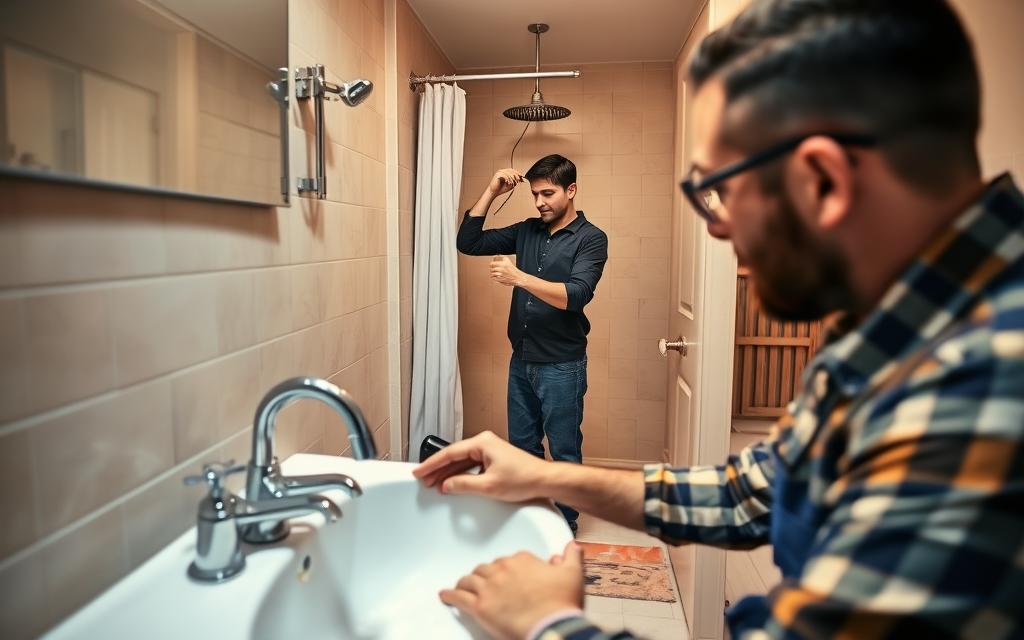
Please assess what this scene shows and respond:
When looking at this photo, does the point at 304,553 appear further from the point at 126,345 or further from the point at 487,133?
the point at 487,133

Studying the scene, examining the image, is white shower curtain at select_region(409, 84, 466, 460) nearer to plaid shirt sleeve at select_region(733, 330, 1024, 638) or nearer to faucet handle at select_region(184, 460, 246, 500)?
faucet handle at select_region(184, 460, 246, 500)

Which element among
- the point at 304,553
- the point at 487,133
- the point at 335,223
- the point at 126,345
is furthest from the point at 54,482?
the point at 487,133

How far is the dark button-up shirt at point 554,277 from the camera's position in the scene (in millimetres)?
2387

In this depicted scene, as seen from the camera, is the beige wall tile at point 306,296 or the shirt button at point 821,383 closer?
the shirt button at point 821,383

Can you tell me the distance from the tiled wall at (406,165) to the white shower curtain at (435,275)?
27 millimetres

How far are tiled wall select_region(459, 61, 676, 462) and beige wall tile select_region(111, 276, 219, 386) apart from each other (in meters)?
2.31

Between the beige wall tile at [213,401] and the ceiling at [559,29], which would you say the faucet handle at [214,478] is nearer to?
the beige wall tile at [213,401]

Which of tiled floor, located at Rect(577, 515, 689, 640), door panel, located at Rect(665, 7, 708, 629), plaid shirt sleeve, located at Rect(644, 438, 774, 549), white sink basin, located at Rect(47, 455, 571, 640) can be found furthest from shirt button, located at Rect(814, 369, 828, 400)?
tiled floor, located at Rect(577, 515, 689, 640)

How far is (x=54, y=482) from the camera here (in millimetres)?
659

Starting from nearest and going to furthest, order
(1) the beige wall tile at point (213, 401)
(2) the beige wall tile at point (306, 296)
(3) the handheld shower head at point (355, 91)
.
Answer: (1) the beige wall tile at point (213, 401), (2) the beige wall tile at point (306, 296), (3) the handheld shower head at point (355, 91)

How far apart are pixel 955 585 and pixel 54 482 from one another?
812 millimetres

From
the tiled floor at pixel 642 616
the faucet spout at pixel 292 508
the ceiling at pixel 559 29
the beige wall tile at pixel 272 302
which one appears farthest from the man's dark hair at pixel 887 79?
the ceiling at pixel 559 29

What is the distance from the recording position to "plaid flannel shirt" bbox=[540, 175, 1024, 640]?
0.40 m

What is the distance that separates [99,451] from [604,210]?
8.79 ft
